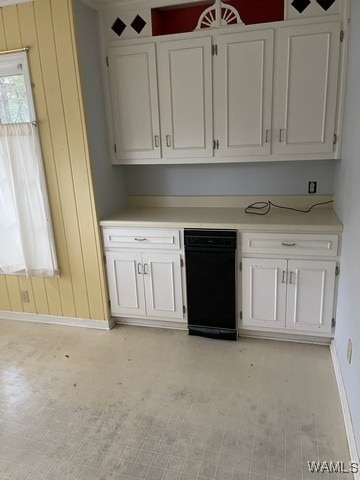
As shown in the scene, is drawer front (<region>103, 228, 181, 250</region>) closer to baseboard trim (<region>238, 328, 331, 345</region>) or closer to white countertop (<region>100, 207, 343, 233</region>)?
white countertop (<region>100, 207, 343, 233</region>)

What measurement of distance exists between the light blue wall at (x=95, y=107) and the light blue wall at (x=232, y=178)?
35 cm

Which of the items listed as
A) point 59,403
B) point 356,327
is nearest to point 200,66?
point 356,327

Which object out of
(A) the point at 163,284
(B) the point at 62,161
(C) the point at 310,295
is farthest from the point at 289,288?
(B) the point at 62,161

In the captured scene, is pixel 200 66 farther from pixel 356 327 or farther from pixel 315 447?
pixel 315 447

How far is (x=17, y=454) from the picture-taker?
184 cm

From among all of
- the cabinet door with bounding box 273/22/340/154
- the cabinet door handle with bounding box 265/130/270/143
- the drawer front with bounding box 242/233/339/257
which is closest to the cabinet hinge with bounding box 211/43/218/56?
the cabinet door with bounding box 273/22/340/154

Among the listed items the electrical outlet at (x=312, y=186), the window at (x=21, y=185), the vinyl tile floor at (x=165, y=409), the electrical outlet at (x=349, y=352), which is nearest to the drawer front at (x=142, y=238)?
the window at (x=21, y=185)

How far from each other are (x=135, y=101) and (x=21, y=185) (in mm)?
1132

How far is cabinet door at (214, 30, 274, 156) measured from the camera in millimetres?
2543

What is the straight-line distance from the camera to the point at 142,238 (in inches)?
110

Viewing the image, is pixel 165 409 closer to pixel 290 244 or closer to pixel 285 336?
pixel 285 336

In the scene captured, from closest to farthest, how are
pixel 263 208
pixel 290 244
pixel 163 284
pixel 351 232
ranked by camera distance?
1. pixel 351 232
2. pixel 290 244
3. pixel 163 284
4. pixel 263 208

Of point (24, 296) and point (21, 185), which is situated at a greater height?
point (21, 185)

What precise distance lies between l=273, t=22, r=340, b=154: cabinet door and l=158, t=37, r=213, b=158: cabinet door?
0.52 metres
